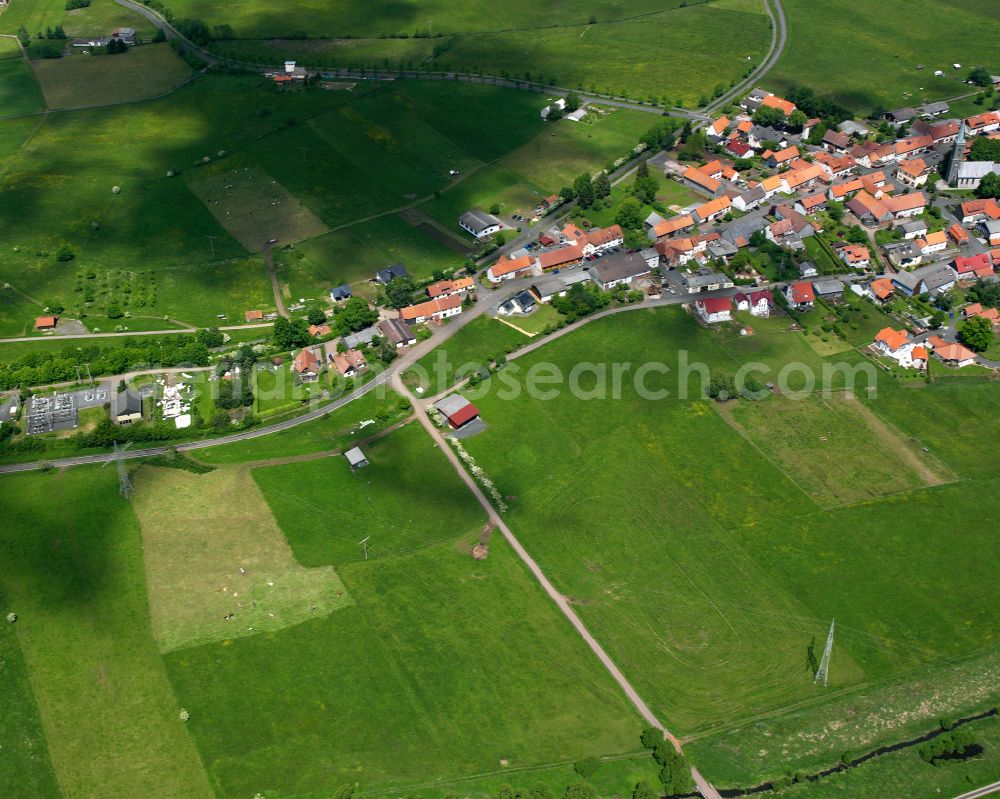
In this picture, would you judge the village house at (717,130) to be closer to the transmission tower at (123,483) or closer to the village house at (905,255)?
the village house at (905,255)

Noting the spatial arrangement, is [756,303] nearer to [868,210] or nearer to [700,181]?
[868,210]

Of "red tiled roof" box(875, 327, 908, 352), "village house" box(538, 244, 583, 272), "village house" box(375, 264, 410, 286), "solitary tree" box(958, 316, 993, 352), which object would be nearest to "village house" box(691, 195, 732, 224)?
"village house" box(538, 244, 583, 272)

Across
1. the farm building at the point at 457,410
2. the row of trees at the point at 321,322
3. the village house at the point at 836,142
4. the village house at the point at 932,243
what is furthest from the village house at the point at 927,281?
the row of trees at the point at 321,322

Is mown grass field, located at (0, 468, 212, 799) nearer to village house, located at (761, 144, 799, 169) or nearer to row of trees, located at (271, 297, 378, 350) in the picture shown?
row of trees, located at (271, 297, 378, 350)

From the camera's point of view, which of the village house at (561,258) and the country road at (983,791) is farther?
the village house at (561,258)

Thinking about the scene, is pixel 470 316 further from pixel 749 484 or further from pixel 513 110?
pixel 513 110

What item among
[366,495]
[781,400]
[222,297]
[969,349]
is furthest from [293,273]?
[969,349]
